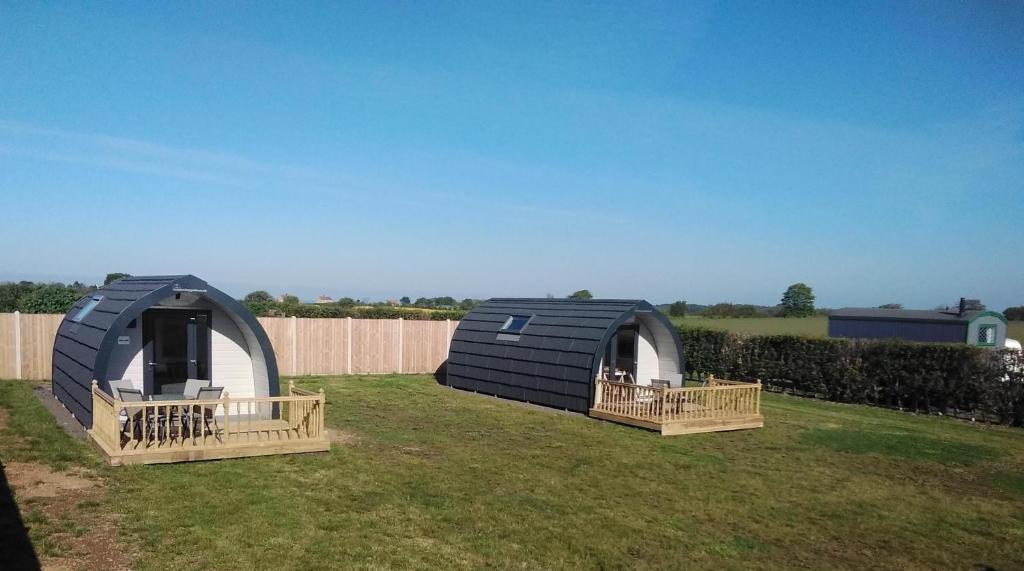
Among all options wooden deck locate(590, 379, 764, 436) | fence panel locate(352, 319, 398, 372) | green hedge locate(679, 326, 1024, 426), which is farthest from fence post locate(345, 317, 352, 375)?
green hedge locate(679, 326, 1024, 426)

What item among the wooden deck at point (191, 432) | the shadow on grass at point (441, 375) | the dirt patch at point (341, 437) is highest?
the wooden deck at point (191, 432)

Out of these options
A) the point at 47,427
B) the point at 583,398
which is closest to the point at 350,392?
the point at 583,398

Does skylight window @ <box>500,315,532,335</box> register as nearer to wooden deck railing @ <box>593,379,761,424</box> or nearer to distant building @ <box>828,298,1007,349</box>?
wooden deck railing @ <box>593,379,761,424</box>

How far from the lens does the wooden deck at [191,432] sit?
360 inches

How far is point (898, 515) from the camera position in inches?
344

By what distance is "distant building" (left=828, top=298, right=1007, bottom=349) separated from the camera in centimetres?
2395

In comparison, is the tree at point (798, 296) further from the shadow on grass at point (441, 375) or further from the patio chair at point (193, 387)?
the patio chair at point (193, 387)

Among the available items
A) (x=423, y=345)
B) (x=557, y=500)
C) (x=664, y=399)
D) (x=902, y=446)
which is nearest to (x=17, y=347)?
(x=423, y=345)

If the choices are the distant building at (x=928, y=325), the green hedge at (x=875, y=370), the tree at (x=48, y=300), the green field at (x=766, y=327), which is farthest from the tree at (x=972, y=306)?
the tree at (x=48, y=300)

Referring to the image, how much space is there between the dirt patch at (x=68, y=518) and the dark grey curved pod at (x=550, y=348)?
31.1 feet

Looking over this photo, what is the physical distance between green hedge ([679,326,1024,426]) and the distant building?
12.3 ft

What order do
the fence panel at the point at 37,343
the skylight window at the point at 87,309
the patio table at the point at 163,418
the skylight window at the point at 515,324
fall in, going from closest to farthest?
the patio table at the point at 163,418
the skylight window at the point at 87,309
the fence panel at the point at 37,343
the skylight window at the point at 515,324

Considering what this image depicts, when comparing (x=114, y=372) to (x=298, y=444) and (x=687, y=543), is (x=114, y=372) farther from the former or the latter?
(x=687, y=543)

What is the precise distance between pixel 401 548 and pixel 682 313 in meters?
45.2
